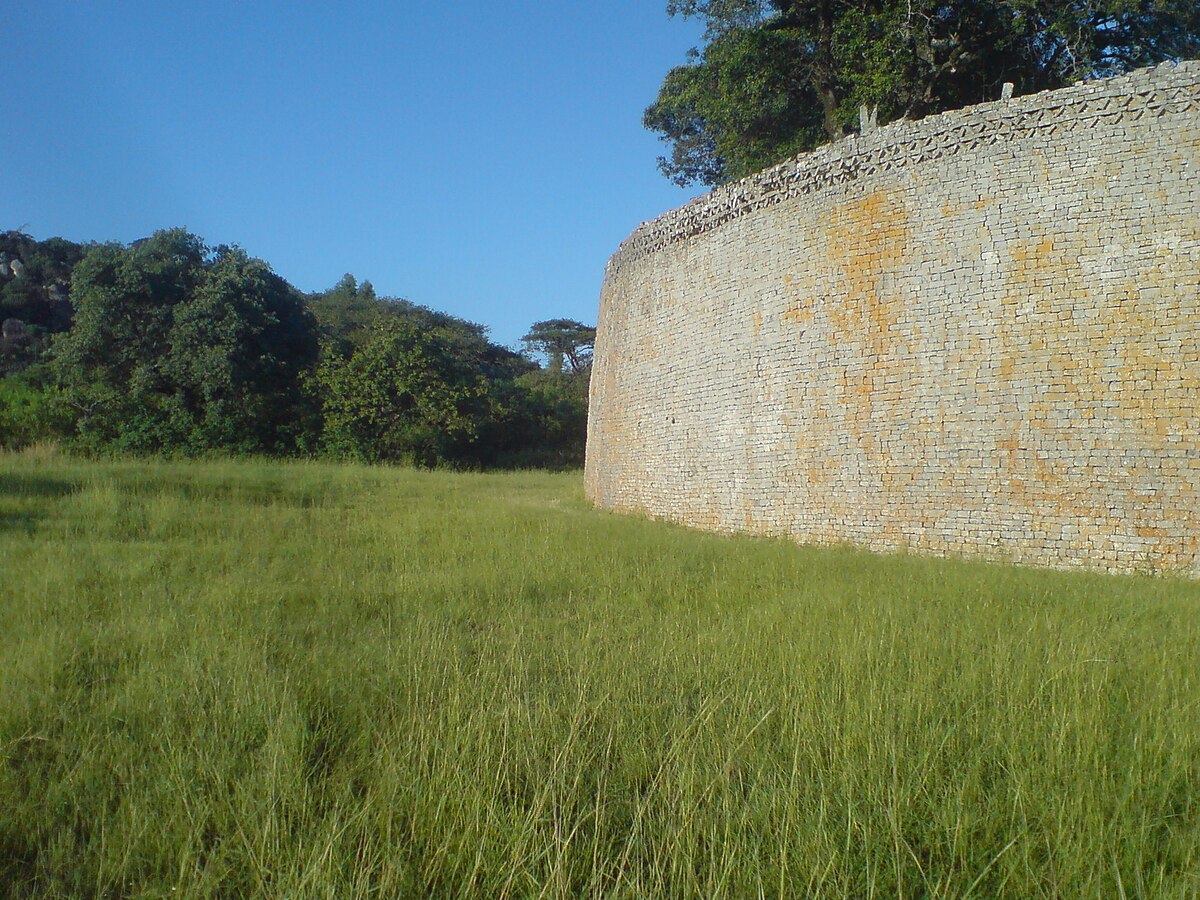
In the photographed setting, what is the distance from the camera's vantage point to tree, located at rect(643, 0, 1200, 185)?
14320 mm

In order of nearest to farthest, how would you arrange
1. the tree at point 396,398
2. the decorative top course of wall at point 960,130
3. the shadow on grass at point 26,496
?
the decorative top course of wall at point 960,130 < the shadow on grass at point 26,496 < the tree at point 396,398

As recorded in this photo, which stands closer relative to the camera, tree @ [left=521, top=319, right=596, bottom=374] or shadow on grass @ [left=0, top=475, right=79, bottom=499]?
shadow on grass @ [left=0, top=475, right=79, bottom=499]

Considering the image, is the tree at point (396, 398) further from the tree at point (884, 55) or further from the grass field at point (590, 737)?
the grass field at point (590, 737)

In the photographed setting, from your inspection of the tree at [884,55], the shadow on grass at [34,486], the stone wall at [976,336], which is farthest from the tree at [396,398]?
the stone wall at [976,336]

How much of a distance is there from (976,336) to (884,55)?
8571 mm

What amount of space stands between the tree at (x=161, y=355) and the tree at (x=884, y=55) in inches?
494

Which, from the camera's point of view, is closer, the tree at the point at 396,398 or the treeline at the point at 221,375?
the treeline at the point at 221,375

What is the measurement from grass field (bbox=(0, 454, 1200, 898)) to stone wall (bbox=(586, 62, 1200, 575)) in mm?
1748

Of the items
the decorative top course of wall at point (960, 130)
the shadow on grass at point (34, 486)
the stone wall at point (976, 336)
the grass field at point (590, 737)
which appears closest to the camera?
the grass field at point (590, 737)

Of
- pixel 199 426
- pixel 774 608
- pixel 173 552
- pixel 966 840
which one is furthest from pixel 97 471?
pixel 966 840

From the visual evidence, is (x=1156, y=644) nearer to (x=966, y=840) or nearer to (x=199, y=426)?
(x=966, y=840)

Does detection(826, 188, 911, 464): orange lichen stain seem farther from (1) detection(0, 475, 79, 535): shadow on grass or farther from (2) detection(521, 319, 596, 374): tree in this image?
(2) detection(521, 319, 596, 374): tree

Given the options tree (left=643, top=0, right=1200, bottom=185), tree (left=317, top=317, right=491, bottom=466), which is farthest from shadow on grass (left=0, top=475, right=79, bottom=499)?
tree (left=643, top=0, right=1200, bottom=185)

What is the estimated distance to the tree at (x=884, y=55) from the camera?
14320 mm
